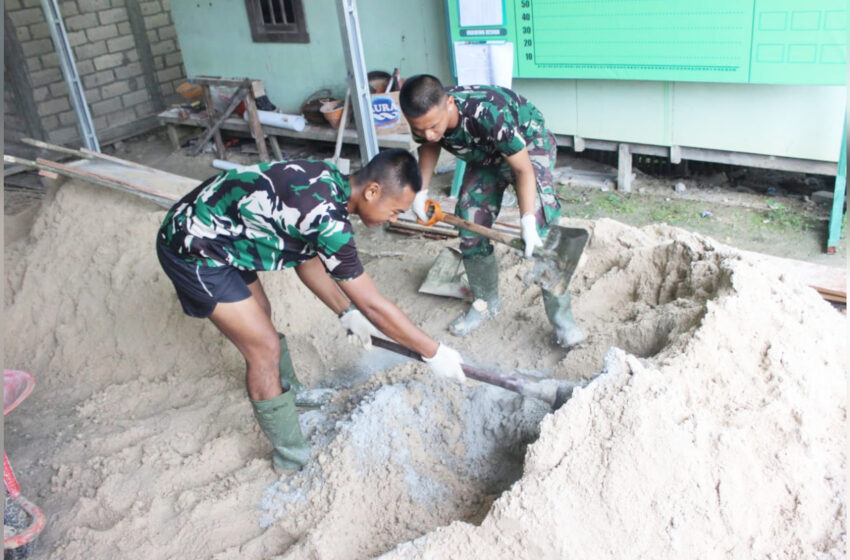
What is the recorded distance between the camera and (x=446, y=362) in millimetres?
2459

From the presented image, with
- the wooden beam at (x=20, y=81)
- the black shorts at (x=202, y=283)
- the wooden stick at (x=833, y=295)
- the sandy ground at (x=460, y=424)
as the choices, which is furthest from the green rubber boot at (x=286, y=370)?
the wooden beam at (x=20, y=81)

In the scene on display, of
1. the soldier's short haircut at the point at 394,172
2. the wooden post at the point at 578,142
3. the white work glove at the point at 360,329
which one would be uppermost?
the soldier's short haircut at the point at 394,172

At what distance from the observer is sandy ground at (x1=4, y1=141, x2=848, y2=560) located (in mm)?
2102

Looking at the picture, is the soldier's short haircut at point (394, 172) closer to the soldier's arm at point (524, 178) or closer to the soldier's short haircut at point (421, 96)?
the soldier's short haircut at point (421, 96)

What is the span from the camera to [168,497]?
8.89 ft

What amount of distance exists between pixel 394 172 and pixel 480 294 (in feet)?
4.91

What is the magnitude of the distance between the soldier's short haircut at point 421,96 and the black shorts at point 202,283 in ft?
3.23

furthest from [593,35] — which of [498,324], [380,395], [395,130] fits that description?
[380,395]

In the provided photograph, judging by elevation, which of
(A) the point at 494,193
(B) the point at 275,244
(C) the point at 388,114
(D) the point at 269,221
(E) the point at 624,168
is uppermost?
(D) the point at 269,221

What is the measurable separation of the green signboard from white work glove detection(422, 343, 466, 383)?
317 cm

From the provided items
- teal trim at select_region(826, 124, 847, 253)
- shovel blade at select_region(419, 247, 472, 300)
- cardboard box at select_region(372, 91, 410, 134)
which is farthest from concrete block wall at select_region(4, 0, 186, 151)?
teal trim at select_region(826, 124, 847, 253)

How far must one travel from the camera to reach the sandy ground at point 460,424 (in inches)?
82.7

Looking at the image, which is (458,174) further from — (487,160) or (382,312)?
(382,312)

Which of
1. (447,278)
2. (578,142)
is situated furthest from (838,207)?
(447,278)
